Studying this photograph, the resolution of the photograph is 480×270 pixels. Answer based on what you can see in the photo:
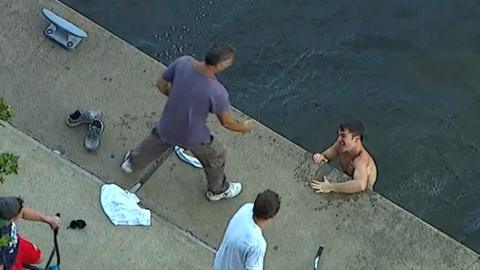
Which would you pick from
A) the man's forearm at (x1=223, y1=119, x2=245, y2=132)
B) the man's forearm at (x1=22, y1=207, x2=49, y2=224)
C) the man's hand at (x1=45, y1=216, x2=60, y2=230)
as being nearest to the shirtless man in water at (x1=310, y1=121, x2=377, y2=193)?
the man's forearm at (x1=223, y1=119, x2=245, y2=132)

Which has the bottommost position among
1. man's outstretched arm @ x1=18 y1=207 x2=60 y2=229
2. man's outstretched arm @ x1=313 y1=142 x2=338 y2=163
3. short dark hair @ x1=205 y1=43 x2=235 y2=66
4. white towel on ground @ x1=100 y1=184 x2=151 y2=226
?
man's outstretched arm @ x1=313 y1=142 x2=338 y2=163

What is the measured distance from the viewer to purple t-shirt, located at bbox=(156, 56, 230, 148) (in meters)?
7.93

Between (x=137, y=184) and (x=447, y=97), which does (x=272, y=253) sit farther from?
(x=447, y=97)

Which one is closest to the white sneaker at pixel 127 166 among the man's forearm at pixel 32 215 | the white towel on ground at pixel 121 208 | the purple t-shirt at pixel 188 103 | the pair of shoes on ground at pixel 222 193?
the pair of shoes on ground at pixel 222 193

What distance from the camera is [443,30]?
1194cm

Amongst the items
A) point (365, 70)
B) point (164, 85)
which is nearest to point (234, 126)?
point (164, 85)

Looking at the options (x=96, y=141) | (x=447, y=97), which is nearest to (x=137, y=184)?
(x=96, y=141)

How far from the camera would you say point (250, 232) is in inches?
282

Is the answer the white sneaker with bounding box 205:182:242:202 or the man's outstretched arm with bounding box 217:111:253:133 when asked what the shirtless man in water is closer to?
the white sneaker with bounding box 205:182:242:202

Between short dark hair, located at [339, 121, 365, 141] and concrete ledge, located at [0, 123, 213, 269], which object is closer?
concrete ledge, located at [0, 123, 213, 269]

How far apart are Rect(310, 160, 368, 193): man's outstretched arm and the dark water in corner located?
137cm

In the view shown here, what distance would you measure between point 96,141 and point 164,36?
256cm

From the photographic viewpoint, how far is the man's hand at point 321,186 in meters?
9.13

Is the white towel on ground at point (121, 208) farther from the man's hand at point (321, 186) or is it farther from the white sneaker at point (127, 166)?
the man's hand at point (321, 186)
